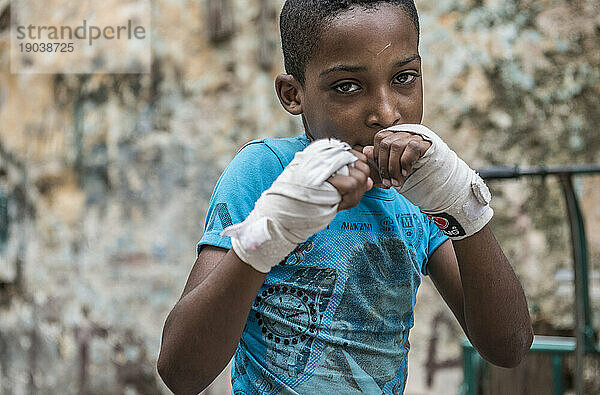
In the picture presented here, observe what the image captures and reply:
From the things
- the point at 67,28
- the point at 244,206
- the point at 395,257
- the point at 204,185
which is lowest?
the point at 204,185

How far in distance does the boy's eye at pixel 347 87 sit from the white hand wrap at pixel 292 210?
0.14 meters

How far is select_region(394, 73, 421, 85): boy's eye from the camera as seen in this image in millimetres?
1190

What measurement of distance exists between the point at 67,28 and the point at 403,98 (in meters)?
3.24

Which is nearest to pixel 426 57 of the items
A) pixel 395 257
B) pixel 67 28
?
pixel 67 28

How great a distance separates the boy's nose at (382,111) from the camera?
1144 millimetres

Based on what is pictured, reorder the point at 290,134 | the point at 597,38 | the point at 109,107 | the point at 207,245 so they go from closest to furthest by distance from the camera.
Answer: the point at 207,245, the point at 597,38, the point at 290,134, the point at 109,107

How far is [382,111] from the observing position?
114 cm

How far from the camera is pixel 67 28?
4.01 metres

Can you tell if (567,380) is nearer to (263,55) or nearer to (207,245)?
(207,245)

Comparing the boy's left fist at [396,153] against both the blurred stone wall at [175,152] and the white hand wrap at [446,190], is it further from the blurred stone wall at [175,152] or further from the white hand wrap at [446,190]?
the blurred stone wall at [175,152]

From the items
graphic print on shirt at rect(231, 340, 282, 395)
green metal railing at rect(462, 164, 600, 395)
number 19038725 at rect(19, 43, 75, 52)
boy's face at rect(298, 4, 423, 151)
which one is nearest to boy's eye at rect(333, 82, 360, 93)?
boy's face at rect(298, 4, 423, 151)

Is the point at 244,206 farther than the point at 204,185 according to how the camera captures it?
No

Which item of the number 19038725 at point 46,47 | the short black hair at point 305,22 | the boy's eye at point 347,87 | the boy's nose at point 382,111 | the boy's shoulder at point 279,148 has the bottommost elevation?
the boy's shoulder at point 279,148

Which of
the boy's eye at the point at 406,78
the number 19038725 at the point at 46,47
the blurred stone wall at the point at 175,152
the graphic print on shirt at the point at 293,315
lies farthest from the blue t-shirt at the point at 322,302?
the number 19038725 at the point at 46,47
